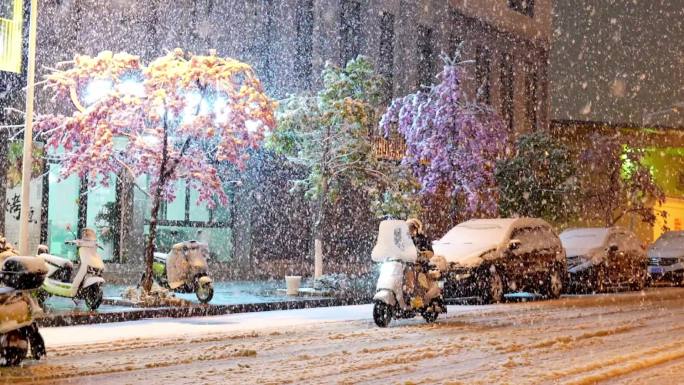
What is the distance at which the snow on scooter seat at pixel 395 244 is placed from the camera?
48.6ft

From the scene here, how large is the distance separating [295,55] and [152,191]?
10956mm

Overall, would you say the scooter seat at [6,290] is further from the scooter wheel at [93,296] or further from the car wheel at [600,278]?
the car wheel at [600,278]

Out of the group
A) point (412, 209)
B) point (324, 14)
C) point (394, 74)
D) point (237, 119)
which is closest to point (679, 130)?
point (394, 74)

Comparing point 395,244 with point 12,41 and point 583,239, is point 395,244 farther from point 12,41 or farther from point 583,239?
point 583,239

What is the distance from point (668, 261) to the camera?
1257 inches

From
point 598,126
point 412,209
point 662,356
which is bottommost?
point 662,356

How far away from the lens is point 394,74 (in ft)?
110

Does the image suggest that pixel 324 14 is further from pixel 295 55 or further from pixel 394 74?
pixel 394 74

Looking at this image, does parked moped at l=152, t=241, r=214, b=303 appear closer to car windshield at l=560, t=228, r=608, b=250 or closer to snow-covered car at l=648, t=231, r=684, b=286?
car windshield at l=560, t=228, r=608, b=250

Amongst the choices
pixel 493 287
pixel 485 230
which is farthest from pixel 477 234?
pixel 493 287

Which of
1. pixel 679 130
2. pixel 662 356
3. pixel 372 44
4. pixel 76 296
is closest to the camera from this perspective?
pixel 662 356

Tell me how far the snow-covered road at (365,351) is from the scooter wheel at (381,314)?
153 mm

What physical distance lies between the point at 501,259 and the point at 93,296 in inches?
364

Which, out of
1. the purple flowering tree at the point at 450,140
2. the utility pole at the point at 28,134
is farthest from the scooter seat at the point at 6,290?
the purple flowering tree at the point at 450,140
